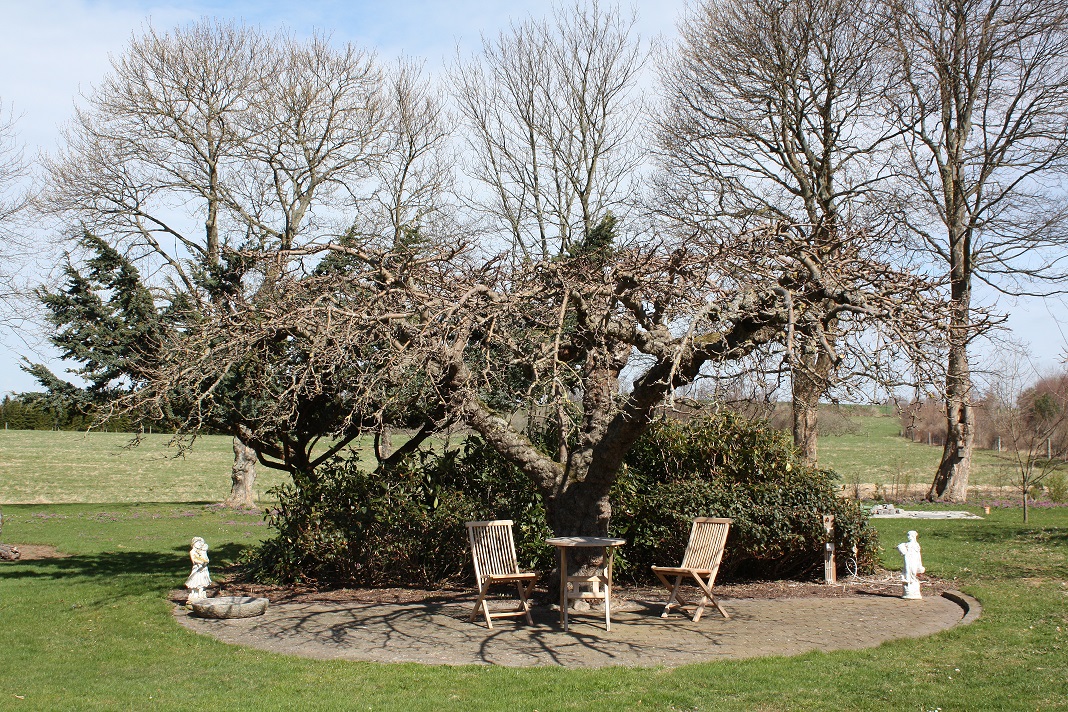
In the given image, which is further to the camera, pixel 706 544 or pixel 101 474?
pixel 101 474

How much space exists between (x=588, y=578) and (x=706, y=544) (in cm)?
124

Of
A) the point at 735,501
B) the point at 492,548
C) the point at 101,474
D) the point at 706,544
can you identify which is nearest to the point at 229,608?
the point at 492,548

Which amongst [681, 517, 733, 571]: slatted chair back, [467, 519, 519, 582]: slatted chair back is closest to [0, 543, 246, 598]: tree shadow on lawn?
[467, 519, 519, 582]: slatted chair back

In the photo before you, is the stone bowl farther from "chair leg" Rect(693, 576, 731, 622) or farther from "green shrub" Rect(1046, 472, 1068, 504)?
"green shrub" Rect(1046, 472, 1068, 504)

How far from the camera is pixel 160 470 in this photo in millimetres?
36562

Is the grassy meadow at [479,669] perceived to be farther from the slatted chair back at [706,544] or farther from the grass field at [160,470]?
the grass field at [160,470]

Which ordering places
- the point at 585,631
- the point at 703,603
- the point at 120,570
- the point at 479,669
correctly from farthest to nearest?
1. the point at 120,570
2. the point at 703,603
3. the point at 585,631
4. the point at 479,669

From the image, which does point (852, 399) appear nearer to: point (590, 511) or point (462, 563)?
point (590, 511)

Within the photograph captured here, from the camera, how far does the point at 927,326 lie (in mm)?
7074

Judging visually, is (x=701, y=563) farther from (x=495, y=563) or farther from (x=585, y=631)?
(x=495, y=563)

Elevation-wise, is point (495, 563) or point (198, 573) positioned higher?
point (495, 563)

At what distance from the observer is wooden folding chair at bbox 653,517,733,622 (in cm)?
813

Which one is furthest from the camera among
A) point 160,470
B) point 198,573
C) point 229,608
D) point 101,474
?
point 160,470

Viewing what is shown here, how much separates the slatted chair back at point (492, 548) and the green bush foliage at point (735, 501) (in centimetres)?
177
